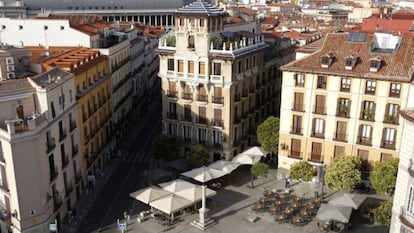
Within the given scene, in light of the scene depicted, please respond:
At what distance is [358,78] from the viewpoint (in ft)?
188

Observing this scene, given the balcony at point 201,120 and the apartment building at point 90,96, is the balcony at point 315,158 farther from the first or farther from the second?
the apartment building at point 90,96

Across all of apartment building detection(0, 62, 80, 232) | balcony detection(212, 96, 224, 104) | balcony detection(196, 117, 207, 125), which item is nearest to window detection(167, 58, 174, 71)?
balcony detection(212, 96, 224, 104)

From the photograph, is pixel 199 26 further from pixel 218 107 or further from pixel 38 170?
pixel 38 170

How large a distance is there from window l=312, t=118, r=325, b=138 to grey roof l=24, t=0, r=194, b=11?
129 m

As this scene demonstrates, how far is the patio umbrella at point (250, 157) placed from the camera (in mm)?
64188

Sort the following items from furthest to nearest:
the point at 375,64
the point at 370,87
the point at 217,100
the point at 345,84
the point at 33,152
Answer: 1. the point at 217,100
2. the point at 345,84
3. the point at 370,87
4. the point at 375,64
5. the point at 33,152

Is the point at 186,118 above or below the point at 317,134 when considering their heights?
below

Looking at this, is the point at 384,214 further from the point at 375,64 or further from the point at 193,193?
the point at 193,193

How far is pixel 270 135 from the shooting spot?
219 feet

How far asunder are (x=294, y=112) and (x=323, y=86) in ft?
17.2

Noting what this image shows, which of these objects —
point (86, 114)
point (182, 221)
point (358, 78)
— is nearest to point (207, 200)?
point (182, 221)

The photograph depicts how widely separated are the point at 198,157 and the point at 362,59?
25.2 meters

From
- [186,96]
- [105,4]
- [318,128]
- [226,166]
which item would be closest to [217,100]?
[186,96]

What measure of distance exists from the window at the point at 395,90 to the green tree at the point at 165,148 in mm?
29718
